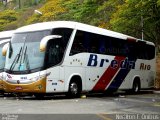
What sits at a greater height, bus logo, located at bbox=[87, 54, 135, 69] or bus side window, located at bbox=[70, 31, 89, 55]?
bus side window, located at bbox=[70, 31, 89, 55]

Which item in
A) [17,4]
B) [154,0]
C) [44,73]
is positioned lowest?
[44,73]

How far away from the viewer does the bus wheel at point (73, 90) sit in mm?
20438

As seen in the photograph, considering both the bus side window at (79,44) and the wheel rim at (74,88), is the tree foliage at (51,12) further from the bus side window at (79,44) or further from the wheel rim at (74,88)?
the wheel rim at (74,88)

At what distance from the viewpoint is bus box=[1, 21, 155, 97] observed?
19.0m

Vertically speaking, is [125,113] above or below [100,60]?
below

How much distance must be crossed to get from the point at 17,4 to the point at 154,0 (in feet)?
286

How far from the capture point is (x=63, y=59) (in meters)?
19.8

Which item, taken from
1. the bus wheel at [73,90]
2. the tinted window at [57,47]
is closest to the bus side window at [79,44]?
the tinted window at [57,47]

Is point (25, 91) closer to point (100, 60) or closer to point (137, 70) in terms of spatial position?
point (100, 60)

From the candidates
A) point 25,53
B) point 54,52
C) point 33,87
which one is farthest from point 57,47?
point 33,87

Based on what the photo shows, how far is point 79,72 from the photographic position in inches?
829

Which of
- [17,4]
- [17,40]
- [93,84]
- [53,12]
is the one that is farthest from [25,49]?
[17,4]

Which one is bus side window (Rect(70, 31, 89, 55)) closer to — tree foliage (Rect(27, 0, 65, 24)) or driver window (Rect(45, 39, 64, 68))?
driver window (Rect(45, 39, 64, 68))

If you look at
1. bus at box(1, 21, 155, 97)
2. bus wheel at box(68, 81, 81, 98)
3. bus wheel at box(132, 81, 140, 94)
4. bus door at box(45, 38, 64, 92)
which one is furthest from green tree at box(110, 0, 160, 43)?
bus door at box(45, 38, 64, 92)
